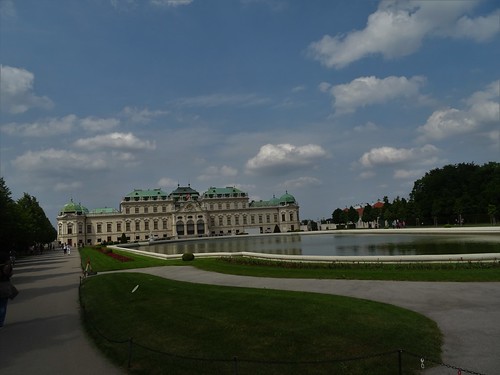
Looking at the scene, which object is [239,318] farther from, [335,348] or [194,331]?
[335,348]

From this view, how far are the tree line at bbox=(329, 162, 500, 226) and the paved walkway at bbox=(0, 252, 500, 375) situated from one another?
69.4 metres

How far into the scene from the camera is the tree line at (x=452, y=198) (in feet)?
262

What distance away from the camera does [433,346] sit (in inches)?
340


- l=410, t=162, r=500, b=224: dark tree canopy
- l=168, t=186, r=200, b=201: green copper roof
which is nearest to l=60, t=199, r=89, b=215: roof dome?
l=168, t=186, r=200, b=201: green copper roof

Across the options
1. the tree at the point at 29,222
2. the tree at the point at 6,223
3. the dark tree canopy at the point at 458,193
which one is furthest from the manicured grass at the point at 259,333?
the dark tree canopy at the point at 458,193

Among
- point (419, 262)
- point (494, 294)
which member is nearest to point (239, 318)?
point (494, 294)

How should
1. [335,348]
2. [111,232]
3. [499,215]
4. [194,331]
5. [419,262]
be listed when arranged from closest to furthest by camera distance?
1. [335,348]
2. [194,331]
3. [419,262]
4. [499,215]
5. [111,232]

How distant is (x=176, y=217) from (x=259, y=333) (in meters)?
125

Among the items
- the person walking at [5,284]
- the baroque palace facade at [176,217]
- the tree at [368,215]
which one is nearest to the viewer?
the person walking at [5,284]

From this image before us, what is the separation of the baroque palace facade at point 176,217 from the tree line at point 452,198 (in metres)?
45.7

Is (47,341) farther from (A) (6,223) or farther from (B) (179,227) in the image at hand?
(B) (179,227)

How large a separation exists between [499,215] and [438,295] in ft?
239

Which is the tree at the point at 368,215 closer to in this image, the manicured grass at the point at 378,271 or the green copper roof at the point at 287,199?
the green copper roof at the point at 287,199

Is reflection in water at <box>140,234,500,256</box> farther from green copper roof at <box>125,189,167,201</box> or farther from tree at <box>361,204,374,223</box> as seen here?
green copper roof at <box>125,189,167,201</box>
